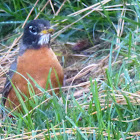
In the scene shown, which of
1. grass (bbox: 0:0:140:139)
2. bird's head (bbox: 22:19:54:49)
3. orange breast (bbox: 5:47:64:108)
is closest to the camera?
grass (bbox: 0:0:140:139)

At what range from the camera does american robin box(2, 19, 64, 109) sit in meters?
4.36

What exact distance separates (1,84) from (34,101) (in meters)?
2.11

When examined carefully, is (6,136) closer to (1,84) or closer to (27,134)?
(27,134)

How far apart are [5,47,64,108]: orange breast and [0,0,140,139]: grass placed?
21 centimetres

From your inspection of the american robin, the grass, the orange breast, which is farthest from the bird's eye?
the grass

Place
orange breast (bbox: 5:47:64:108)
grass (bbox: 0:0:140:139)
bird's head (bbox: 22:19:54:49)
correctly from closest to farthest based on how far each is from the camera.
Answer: grass (bbox: 0:0:140:139)
orange breast (bbox: 5:47:64:108)
bird's head (bbox: 22:19:54:49)

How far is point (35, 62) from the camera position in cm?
446

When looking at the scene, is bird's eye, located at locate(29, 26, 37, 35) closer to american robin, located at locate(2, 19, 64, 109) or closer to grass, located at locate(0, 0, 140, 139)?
american robin, located at locate(2, 19, 64, 109)

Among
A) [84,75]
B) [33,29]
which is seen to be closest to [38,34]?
[33,29]

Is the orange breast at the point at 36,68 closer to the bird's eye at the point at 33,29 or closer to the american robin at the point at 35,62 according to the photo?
the american robin at the point at 35,62

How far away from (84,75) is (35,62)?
41.3 inches

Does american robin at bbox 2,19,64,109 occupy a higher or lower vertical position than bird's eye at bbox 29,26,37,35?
lower

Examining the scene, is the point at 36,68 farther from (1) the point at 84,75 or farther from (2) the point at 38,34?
(1) the point at 84,75

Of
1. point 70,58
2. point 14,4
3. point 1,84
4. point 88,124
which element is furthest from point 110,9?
point 88,124
